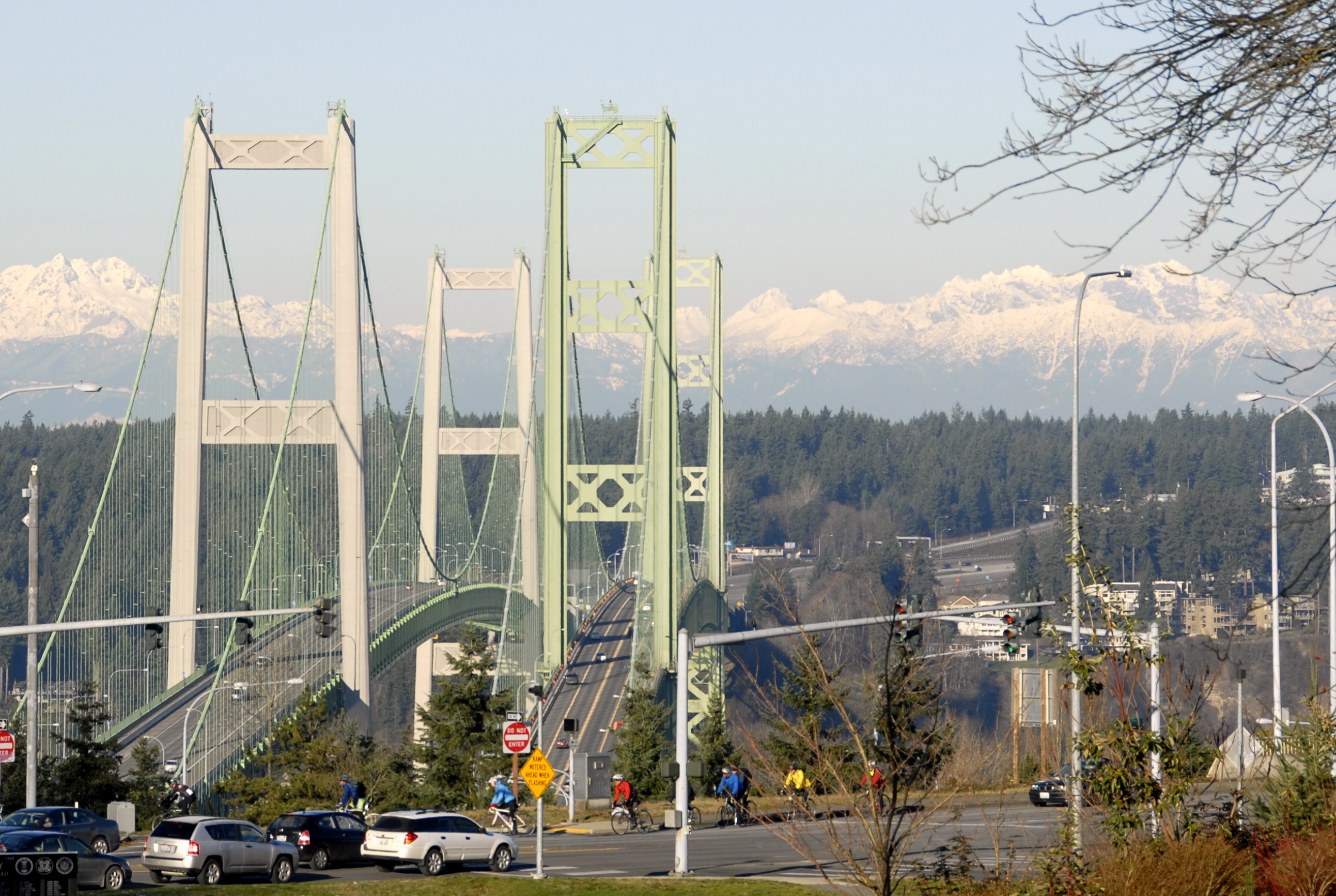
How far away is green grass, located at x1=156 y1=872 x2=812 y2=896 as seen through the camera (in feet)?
75.9

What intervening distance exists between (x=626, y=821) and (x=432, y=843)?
30.4 feet

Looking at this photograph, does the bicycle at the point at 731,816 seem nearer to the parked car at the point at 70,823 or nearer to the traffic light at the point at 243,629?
the traffic light at the point at 243,629

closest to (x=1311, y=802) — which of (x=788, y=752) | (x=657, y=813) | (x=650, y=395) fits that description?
(x=657, y=813)

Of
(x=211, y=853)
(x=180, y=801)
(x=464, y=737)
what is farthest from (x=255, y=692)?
(x=211, y=853)

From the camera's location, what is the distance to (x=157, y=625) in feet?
88.9

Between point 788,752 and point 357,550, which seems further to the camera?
point 357,550

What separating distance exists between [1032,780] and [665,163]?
2533cm

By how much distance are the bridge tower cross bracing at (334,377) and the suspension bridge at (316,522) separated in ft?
0.19

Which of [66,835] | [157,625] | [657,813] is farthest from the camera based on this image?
[657,813]

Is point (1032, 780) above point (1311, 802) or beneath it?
beneath

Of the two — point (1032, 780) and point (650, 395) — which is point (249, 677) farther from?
point (650, 395)

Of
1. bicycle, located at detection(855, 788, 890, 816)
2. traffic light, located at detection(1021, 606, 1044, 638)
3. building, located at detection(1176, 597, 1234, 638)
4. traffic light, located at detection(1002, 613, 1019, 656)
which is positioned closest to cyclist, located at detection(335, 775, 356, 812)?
traffic light, located at detection(1002, 613, 1019, 656)

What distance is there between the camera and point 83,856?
2342 centimetres

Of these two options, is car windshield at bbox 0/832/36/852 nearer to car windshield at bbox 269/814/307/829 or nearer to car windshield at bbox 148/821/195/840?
car windshield at bbox 148/821/195/840
